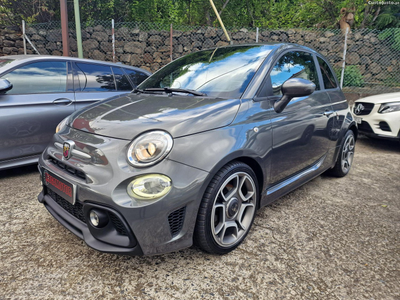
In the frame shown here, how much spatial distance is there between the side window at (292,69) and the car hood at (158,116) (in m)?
0.54

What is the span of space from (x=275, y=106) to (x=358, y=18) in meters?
14.9

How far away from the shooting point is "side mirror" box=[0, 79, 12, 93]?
3061 mm

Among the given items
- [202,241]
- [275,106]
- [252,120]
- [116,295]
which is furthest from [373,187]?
[116,295]

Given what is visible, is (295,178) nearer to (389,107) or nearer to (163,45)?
(389,107)

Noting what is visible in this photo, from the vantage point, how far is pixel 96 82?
4047 millimetres

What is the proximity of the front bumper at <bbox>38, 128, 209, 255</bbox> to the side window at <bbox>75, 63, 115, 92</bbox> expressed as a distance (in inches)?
A: 91.0

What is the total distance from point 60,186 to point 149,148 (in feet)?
2.24

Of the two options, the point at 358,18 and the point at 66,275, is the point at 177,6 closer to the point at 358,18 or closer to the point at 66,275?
the point at 358,18

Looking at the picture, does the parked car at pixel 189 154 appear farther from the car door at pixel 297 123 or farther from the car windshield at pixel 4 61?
the car windshield at pixel 4 61

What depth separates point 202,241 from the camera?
1927 millimetres

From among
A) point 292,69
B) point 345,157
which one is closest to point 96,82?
point 292,69

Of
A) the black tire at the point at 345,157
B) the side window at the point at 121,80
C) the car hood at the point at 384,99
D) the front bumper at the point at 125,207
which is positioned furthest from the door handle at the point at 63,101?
the car hood at the point at 384,99

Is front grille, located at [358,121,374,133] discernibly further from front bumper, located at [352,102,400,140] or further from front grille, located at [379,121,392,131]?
front grille, located at [379,121,392,131]

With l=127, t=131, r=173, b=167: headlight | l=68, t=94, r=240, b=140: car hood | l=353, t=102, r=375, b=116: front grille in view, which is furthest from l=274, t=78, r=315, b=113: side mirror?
l=353, t=102, r=375, b=116: front grille
